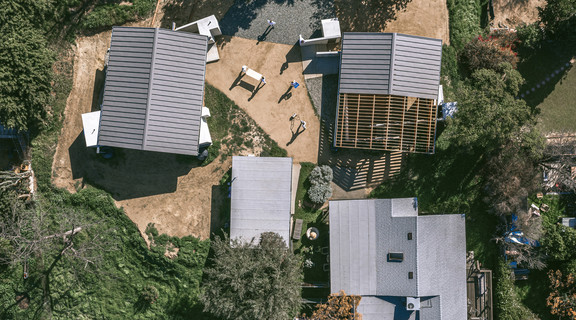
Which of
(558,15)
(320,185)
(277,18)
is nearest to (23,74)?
(277,18)

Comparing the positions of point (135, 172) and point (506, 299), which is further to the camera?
point (135, 172)

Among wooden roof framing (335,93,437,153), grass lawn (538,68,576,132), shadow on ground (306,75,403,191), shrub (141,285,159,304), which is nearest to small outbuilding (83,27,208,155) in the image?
shadow on ground (306,75,403,191)

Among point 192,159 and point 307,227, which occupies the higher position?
point 192,159

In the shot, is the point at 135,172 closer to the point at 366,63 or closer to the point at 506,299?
the point at 366,63

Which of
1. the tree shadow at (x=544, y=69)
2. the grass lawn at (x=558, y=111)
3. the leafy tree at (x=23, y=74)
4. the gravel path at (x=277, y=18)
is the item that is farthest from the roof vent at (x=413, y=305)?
the leafy tree at (x=23, y=74)

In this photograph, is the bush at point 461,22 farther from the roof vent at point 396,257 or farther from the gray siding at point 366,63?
the roof vent at point 396,257

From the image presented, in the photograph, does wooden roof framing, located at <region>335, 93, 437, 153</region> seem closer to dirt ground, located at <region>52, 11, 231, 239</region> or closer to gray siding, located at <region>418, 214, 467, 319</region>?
gray siding, located at <region>418, 214, 467, 319</region>

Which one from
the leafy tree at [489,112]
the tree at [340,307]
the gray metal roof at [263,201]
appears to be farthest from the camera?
the gray metal roof at [263,201]
